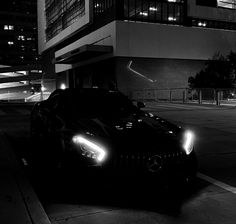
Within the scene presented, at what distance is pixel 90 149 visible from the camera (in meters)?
4.51

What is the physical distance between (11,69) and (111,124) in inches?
3415

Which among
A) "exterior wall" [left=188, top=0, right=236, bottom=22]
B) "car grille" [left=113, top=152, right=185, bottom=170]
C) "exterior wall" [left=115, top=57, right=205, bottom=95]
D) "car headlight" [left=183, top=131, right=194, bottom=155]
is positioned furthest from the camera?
"exterior wall" [left=188, top=0, right=236, bottom=22]

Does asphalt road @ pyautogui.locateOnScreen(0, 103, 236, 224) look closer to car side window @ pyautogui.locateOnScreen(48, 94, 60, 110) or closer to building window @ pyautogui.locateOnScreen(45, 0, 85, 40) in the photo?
car side window @ pyautogui.locateOnScreen(48, 94, 60, 110)

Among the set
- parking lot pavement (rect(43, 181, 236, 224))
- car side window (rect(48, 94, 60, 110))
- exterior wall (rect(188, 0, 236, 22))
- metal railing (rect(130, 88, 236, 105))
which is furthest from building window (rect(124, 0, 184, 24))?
parking lot pavement (rect(43, 181, 236, 224))

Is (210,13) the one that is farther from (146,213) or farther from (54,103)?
(146,213)

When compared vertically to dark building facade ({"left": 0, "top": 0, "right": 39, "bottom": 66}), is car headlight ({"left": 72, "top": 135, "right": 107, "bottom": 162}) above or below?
below

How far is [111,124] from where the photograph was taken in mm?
5141

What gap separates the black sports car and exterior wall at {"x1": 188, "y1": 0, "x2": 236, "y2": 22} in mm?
38696

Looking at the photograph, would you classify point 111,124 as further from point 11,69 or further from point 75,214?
point 11,69

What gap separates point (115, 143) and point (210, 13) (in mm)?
42400

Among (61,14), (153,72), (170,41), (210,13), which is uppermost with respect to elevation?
(61,14)

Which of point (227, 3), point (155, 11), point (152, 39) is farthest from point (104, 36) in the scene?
point (227, 3)

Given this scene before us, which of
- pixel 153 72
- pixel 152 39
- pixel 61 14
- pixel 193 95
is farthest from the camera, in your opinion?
pixel 61 14

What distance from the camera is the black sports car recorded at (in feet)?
14.1
